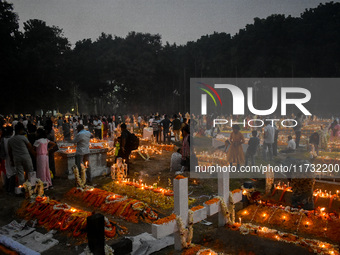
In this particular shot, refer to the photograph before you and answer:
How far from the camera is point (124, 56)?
42281 mm

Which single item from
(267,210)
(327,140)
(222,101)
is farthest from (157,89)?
(267,210)

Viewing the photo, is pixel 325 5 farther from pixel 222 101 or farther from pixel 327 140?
pixel 327 140

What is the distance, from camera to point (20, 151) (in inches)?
318

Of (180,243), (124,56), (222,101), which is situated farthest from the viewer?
(222,101)

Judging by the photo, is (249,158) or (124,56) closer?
(249,158)

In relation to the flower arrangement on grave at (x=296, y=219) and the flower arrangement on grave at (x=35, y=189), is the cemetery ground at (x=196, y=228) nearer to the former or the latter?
the flower arrangement on grave at (x=35, y=189)

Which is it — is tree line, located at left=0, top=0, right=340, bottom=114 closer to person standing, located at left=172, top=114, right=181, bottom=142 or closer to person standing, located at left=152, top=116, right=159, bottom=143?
person standing, located at left=152, top=116, right=159, bottom=143

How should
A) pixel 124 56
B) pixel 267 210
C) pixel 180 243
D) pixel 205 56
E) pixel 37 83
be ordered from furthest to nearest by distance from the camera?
pixel 205 56 < pixel 124 56 < pixel 37 83 < pixel 267 210 < pixel 180 243

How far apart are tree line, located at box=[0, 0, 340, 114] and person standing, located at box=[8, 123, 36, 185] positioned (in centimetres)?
2813

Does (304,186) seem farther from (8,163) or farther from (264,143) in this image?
(8,163)

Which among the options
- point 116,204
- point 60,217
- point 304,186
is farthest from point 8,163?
point 304,186

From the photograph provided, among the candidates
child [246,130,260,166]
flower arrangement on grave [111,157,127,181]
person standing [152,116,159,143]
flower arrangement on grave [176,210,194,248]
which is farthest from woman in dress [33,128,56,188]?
person standing [152,116,159,143]

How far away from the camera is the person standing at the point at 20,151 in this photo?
317 inches

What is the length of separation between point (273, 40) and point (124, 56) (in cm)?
2131
